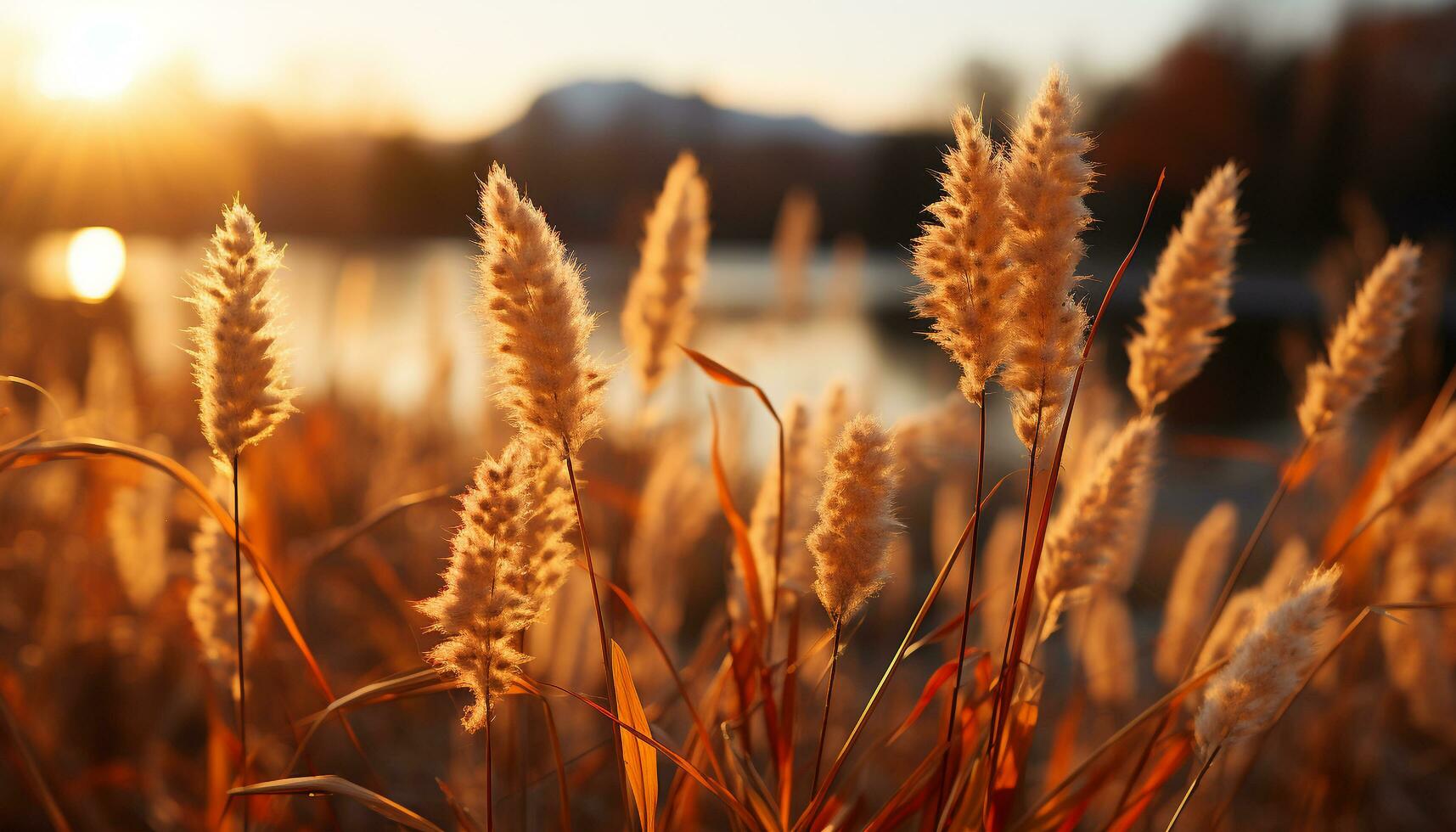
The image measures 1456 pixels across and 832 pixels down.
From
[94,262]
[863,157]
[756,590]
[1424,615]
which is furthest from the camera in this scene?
[863,157]

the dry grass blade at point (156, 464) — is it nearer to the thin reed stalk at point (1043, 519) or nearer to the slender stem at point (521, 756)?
the slender stem at point (521, 756)

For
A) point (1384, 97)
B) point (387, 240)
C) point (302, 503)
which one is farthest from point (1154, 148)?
point (302, 503)

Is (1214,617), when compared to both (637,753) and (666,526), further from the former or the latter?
(666,526)

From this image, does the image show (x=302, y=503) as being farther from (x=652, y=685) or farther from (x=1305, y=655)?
(x=1305, y=655)

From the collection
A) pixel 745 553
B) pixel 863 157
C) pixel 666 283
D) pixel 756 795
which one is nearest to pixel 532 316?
pixel 745 553

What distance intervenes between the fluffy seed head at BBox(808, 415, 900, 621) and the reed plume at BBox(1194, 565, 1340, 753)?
18.0 inches

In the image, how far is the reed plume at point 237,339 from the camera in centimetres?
108

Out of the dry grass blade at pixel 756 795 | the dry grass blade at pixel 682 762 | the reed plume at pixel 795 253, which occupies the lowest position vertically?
the dry grass blade at pixel 756 795

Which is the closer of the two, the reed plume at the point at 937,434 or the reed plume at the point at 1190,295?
the reed plume at the point at 1190,295

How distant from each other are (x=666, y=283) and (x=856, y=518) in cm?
80

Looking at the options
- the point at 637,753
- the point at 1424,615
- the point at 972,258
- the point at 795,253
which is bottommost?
the point at 1424,615

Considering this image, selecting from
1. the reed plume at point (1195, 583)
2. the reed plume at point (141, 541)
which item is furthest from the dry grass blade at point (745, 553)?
the reed plume at point (141, 541)

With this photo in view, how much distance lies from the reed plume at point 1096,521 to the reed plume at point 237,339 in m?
1.08

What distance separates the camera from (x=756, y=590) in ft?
4.42
